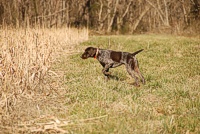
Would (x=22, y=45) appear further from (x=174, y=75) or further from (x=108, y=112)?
(x=174, y=75)

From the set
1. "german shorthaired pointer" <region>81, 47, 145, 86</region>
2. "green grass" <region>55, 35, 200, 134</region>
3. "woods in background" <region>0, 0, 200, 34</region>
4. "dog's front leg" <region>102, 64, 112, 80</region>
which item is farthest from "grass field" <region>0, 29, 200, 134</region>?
"woods in background" <region>0, 0, 200, 34</region>

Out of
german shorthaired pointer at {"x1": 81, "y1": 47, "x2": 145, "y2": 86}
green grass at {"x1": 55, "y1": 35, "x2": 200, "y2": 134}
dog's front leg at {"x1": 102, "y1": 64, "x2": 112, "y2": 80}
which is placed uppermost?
german shorthaired pointer at {"x1": 81, "y1": 47, "x2": 145, "y2": 86}

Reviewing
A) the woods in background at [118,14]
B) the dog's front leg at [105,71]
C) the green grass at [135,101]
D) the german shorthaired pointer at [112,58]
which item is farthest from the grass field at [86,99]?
the woods in background at [118,14]

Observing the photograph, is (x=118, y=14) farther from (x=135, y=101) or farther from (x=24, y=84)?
(x=135, y=101)

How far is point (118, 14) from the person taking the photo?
106 feet

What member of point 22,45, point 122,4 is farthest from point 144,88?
point 122,4

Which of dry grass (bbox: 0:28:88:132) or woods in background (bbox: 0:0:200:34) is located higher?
woods in background (bbox: 0:0:200:34)

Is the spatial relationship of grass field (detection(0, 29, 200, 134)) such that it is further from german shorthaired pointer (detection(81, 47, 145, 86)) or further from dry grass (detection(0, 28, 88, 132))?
german shorthaired pointer (detection(81, 47, 145, 86))

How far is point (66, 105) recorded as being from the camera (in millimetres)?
5137

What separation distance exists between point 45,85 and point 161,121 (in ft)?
9.82

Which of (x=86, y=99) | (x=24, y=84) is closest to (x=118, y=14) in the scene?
(x=24, y=84)

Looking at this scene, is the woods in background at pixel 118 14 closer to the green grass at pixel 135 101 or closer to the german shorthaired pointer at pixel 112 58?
the german shorthaired pointer at pixel 112 58

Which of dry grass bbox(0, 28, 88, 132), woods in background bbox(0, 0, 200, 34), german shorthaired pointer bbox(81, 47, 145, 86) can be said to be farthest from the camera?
woods in background bbox(0, 0, 200, 34)

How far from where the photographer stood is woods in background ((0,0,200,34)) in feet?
73.3
